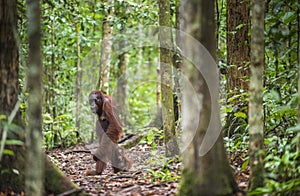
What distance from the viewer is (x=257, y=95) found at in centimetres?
380

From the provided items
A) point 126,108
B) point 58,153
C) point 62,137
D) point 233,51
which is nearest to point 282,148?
point 233,51

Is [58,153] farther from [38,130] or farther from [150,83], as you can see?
[150,83]

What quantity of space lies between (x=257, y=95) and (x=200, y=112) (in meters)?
0.64

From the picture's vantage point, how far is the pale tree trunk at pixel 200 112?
11.1ft

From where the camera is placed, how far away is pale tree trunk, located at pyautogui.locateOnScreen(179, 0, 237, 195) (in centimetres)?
338

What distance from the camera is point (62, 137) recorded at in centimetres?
1080

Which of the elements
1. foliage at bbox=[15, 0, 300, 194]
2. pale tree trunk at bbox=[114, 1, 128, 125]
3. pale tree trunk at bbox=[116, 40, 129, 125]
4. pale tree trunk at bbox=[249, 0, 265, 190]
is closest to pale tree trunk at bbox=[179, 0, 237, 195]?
pale tree trunk at bbox=[249, 0, 265, 190]

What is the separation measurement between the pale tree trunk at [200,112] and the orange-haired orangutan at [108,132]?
12.7 ft

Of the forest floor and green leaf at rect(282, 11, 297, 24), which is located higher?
green leaf at rect(282, 11, 297, 24)

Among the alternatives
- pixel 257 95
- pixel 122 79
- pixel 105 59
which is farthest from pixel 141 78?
pixel 257 95

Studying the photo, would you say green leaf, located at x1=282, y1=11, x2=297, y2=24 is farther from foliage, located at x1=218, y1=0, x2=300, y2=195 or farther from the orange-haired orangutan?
the orange-haired orangutan

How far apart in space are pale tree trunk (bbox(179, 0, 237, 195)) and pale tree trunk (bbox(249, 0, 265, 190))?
33cm

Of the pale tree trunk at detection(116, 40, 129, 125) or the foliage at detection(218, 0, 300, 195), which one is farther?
the pale tree trunk at detection(116, 40, 129, 125)

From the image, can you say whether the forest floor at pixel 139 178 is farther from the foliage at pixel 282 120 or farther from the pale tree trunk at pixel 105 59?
the pale tree trunk at pixel 105 59
